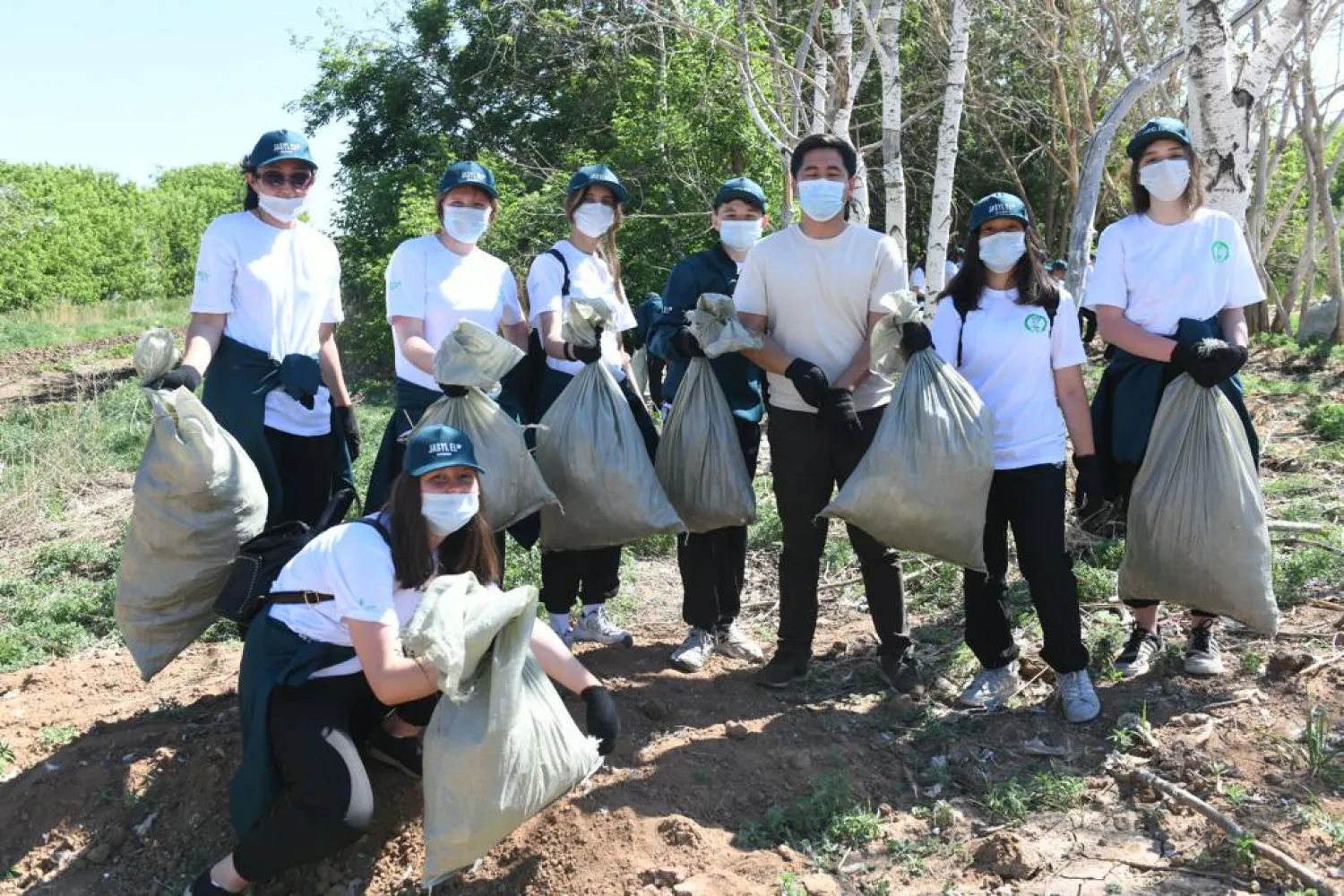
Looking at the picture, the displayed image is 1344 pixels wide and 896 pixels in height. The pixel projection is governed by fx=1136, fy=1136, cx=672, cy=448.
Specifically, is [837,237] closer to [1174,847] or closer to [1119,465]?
[1119,465]

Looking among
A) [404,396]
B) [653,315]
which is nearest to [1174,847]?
[653,315]

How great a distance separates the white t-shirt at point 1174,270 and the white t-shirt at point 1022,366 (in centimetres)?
26

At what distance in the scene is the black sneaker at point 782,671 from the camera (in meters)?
3.82

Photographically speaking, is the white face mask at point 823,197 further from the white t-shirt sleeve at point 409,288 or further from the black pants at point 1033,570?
the white t-shirt sleeve at point 409,288

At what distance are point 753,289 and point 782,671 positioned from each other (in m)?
1.28

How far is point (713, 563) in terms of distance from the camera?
4062mm

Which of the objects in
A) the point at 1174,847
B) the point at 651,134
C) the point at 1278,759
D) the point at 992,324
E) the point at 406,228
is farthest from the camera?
the point at 406,228

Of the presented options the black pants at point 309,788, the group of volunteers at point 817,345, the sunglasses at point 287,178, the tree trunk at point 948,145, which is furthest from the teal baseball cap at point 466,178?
the tree trunk at point 948,145

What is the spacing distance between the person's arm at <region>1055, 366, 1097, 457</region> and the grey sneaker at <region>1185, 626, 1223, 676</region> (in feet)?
2.90

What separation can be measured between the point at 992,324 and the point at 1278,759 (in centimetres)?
148

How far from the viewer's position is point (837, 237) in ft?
11.8

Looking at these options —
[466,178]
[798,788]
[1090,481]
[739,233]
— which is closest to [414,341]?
[466,178]

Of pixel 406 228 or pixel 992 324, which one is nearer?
pixel 992 324

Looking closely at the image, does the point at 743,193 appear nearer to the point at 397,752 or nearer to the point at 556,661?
the point at 556,661
